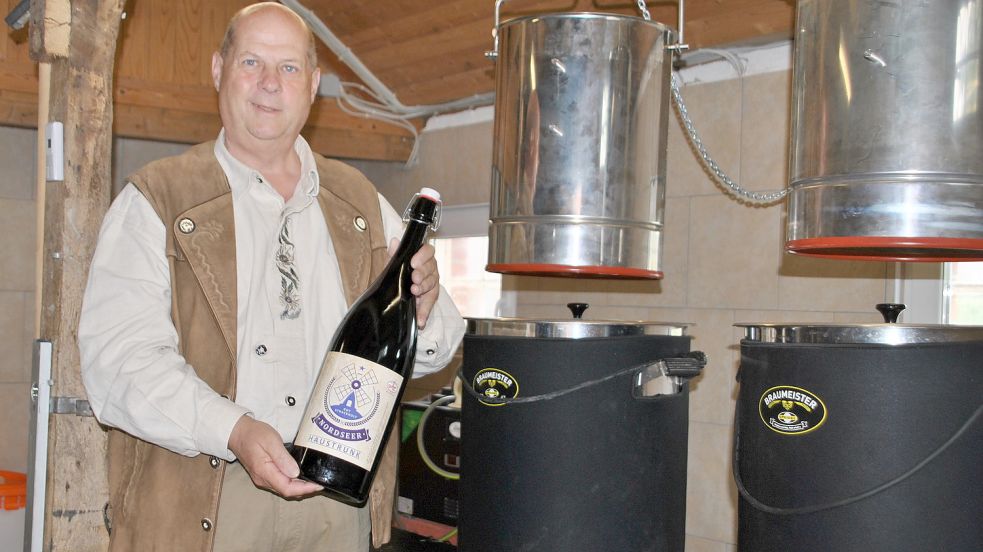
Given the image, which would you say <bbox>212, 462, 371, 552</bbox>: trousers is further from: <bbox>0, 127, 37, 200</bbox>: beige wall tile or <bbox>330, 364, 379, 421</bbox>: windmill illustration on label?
<bbox>0, 127, 37, 200</bbox>: beige wall tile

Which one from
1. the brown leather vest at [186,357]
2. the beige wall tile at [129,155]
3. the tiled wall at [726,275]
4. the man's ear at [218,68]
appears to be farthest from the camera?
the beige wall tile at [129,155]

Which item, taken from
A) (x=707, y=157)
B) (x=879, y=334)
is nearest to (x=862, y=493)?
(x=879, y=334)

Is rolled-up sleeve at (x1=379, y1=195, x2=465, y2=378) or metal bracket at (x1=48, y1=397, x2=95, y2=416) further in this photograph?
metal bracket at (x1=48, y1=397, x2=95, y2=416)

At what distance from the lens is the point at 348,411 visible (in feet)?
3.20

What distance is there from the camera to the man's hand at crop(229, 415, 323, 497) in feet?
3.05

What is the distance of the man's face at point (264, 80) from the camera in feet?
3.67

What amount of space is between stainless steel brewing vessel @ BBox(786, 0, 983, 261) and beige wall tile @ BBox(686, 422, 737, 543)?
1.21m

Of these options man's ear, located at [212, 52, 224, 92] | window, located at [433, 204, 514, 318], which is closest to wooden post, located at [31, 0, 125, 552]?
man's ear, located at [212, 52, 224, 92]

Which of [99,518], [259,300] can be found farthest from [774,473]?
[99,518]

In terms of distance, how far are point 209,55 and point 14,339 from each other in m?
1.25

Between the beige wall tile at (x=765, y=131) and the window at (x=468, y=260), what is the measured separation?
106cm

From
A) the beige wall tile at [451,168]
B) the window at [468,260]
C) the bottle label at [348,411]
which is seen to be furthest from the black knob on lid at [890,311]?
the beige wall tile at [451,168]

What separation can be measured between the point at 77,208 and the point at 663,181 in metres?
1.01

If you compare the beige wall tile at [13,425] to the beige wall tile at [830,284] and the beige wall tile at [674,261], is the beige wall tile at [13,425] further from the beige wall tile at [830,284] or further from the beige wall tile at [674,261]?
the beige wall tile at [830,284]
